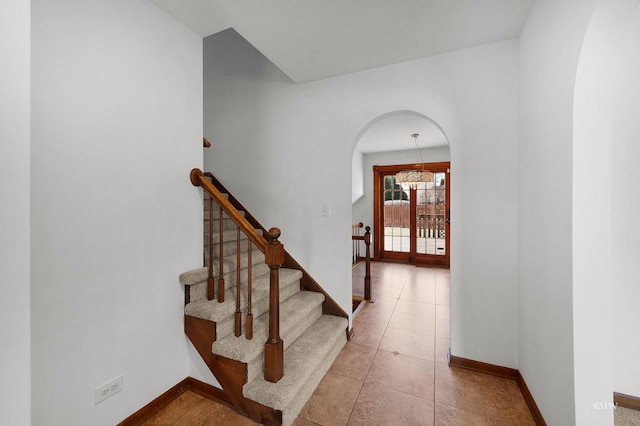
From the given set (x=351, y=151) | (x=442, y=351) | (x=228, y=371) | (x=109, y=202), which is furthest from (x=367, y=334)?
(x=109, y=202)

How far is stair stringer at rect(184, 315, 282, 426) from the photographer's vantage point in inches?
61.1

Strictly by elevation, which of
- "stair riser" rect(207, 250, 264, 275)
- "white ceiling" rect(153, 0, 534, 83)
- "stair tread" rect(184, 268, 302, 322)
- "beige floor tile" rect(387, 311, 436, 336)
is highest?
"white ceiling" rect(153, 0, 534, 83)

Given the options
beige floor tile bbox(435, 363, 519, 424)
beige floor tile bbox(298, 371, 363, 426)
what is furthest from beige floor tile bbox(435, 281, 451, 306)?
beige floor tile bbox(298, 371, 363, 426)

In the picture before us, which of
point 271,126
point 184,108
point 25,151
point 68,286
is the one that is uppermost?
point 271,126

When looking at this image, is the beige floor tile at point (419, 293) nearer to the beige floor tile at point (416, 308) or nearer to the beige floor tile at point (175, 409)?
the beige floor tile at point (416, 308)

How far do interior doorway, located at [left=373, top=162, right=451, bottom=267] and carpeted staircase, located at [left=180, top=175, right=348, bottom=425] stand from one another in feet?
13.2

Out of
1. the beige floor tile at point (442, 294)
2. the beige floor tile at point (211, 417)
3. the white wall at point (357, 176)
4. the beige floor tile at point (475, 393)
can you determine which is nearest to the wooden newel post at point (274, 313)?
the beige floor tile at point (211, 417)

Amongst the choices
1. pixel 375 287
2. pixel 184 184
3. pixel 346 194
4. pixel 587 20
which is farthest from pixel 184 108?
pixel 375 287

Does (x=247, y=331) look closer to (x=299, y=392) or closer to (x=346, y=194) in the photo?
(x=299, y=392)

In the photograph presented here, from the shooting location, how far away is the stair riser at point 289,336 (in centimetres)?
162

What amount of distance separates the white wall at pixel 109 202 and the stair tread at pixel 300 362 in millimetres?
684

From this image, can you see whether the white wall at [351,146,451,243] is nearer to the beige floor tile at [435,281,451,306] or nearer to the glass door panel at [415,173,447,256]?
the glass door panel at [415,173,447,256]

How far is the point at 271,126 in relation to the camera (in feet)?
8.95

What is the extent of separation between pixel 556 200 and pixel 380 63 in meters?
1.67
